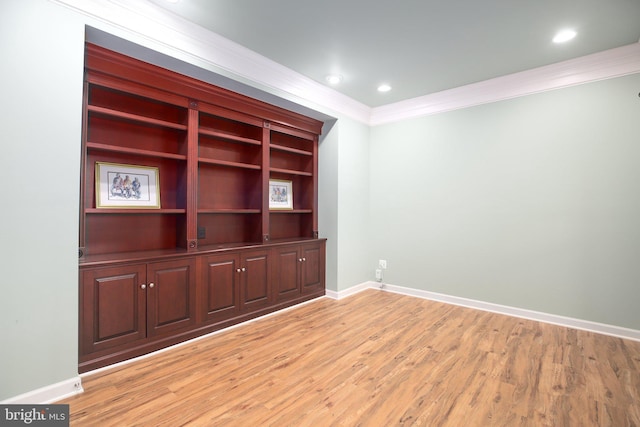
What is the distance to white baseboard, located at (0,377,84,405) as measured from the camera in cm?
182

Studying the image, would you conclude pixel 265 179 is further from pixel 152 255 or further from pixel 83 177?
pixel 83 177

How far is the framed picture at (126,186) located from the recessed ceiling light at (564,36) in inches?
154

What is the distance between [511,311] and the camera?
3559 millimetres

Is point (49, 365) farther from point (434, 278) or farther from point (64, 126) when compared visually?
point (434, 278)

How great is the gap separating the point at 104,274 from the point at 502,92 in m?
4.49

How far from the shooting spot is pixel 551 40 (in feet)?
8.98

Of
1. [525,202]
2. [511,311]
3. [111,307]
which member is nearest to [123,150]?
[111,307]

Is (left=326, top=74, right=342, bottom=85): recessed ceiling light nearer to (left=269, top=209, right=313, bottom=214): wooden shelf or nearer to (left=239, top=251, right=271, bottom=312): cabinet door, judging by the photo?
(left=269, top=209, right=313, bottom=214): wooden shelf

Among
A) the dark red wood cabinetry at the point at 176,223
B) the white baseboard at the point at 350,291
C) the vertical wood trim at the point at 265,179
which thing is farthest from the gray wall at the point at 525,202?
the vertical wood trim at the point at 265,179

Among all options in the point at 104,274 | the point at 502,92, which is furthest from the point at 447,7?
the point at 104,274

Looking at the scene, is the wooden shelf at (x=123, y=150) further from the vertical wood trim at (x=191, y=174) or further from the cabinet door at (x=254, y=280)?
the cabinet door at (x=254, y=280)

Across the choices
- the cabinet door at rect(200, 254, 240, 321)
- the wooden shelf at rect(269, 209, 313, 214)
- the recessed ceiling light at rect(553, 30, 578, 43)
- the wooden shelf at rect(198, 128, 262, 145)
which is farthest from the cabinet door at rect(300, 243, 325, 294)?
the recessed ceiling light at rect(553, 30, 578, 43)

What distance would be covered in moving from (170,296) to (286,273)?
1.41 m

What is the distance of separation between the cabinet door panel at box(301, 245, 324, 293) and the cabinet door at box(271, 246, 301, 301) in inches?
4.6
